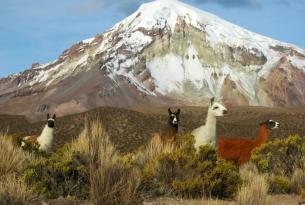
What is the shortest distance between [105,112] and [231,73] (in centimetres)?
13470

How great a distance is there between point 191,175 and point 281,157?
5.57m

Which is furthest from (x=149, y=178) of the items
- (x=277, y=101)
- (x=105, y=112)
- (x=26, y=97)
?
(x=26, y=97)

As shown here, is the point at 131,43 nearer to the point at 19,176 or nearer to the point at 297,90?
the point at 297,90

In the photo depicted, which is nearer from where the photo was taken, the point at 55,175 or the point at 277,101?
the point at 55,175

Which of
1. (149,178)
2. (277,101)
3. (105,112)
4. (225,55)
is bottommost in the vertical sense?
(149,178)

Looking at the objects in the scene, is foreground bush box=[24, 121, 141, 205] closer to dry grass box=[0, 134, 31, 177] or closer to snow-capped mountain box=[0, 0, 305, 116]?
dry grass box=[0, 134, 31, 177]

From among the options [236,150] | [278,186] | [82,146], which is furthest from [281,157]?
[82,146]

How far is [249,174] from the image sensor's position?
13805mm

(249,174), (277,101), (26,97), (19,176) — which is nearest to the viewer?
(19,176)

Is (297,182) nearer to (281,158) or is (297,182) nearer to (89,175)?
(281,158)

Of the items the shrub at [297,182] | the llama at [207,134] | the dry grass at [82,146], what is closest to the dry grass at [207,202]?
the dry grass at [82,146]

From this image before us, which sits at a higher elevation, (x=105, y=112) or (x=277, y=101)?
(x=277, y=101)

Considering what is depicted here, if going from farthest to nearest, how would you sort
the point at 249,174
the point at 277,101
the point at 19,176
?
the point at 277,101, the point at 249,174, the point at 19,176

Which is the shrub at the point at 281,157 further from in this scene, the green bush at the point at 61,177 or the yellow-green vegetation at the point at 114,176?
the green bush at the point at 61,177
